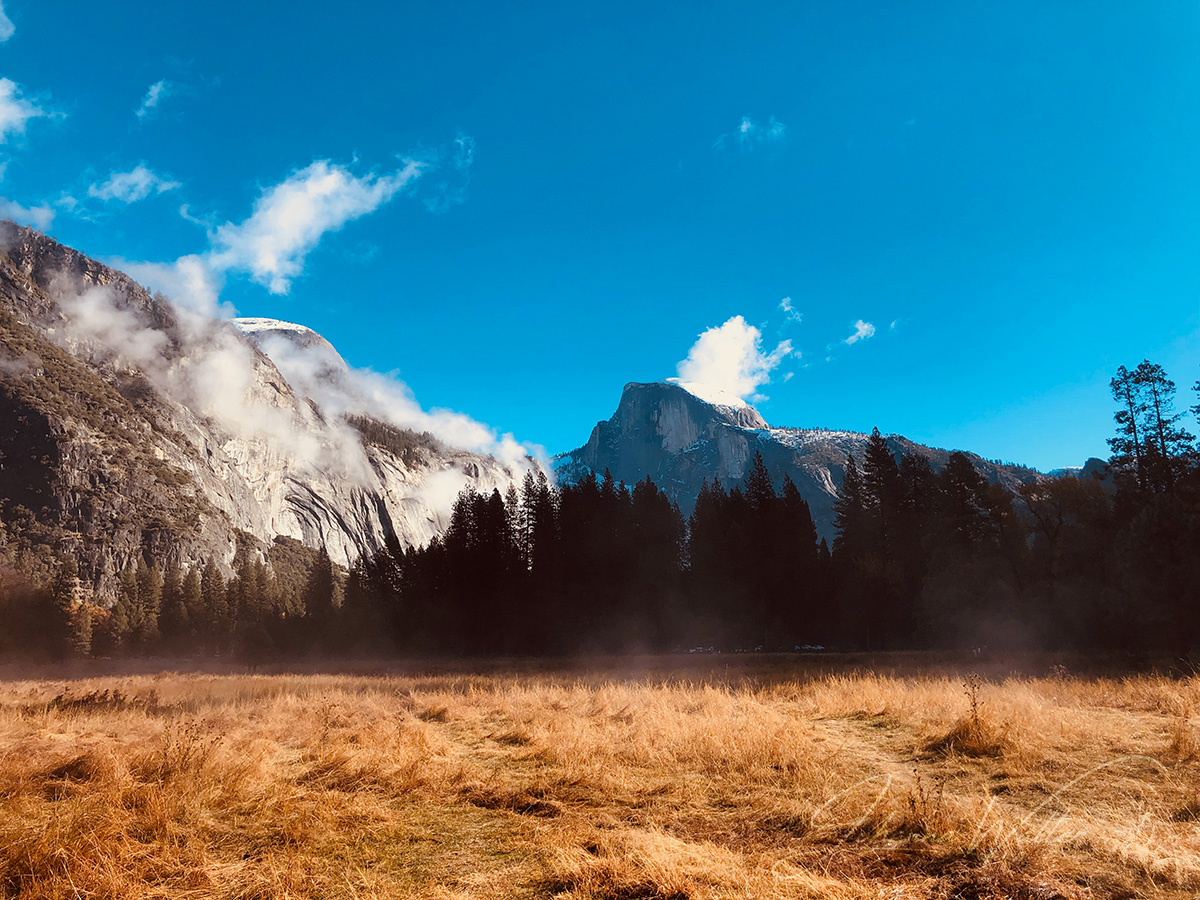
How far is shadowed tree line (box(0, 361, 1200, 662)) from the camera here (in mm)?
28528

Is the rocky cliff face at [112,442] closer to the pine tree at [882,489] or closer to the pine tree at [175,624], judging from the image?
the pine tree at [175,624]

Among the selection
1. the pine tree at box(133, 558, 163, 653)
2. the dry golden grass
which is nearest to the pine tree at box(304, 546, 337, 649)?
the pine tree at box(133, 558, 163, 653)

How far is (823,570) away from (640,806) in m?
45.3

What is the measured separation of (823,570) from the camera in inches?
1863

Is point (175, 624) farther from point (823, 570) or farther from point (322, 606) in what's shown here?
point (823, 570)

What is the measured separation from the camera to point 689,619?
154 ft

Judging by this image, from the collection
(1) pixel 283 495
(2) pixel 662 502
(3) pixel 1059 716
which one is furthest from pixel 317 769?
(1) pixel 283 495

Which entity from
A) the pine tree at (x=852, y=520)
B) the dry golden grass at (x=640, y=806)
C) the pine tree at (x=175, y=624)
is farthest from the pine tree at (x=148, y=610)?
the pine tree at (x=852, y=520)

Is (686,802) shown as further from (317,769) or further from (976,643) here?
(976,643)

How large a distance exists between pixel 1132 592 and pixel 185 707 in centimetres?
3754

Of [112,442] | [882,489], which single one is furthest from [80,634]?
[112,442]

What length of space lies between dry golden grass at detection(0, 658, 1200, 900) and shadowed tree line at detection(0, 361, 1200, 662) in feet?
74.6

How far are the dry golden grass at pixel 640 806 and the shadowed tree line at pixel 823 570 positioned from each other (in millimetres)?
22734

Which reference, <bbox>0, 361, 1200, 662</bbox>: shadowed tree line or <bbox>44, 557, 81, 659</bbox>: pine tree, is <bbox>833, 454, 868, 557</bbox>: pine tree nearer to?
<bbox>0, 361, 1200, 662</bbox>: shadowed tree line
